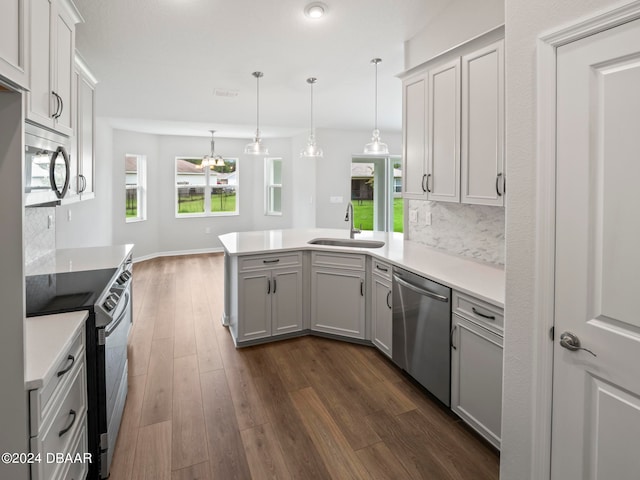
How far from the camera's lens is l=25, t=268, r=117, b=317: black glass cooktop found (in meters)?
1.67

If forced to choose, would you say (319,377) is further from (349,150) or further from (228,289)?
(349,150)

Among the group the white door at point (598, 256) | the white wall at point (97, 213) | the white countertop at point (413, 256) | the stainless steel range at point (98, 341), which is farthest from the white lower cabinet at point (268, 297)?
the white wall at point (97, 213)

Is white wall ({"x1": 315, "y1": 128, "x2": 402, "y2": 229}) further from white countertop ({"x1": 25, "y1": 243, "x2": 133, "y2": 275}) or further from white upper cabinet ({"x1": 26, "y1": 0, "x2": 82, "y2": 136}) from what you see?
white upper cabinet ({"x1": 26, "y1": 0, "x2": 82, "y2": 136})

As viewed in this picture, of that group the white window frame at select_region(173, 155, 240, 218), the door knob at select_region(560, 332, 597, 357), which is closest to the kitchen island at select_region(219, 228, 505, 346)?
the door knob at select_region(560, 332, 597, 357)

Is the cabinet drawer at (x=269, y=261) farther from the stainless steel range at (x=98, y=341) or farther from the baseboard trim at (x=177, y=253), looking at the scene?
the baseboard trim at (x=177, y=253)

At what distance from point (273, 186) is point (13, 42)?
709cm

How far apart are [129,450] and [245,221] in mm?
6684

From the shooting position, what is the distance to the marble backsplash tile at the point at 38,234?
8.63 feet

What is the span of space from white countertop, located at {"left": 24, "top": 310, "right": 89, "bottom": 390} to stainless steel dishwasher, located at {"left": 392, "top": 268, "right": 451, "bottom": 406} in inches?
75.0

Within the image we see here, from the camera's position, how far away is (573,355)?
50.2 inches

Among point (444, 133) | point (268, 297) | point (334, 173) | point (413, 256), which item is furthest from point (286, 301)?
point (334, 173)

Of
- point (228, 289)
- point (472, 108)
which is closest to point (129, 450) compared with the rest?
point (228, 289)

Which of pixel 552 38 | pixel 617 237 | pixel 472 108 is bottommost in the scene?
pixel 617 237

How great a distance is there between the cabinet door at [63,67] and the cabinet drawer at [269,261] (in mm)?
1553
